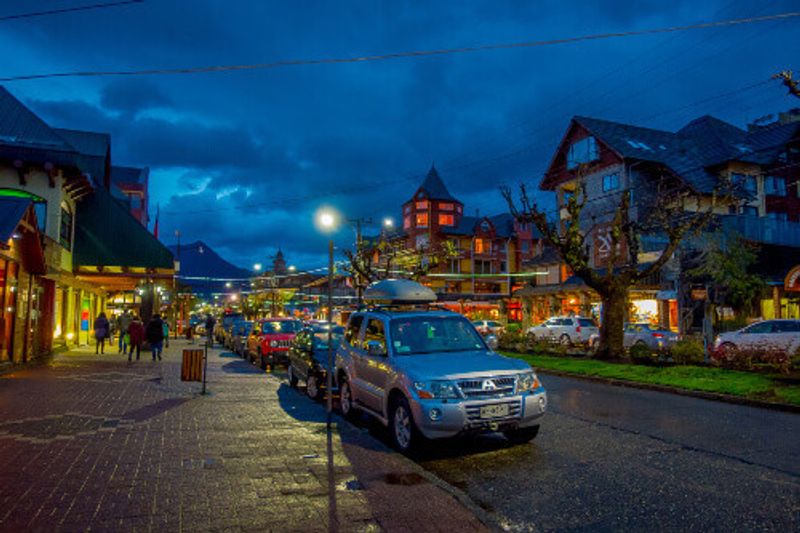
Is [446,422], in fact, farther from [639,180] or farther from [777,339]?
[639,180]

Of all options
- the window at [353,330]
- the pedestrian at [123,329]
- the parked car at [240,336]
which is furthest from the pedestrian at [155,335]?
the window at [353,330]

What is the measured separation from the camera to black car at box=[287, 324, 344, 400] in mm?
12789

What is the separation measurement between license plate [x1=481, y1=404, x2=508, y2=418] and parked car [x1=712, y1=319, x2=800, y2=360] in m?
11.8

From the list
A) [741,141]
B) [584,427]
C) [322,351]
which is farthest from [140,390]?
[741,141]

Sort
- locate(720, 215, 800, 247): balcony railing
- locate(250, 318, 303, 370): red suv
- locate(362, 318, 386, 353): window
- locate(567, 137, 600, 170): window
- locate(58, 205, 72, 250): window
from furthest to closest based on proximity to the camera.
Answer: locate(567, 137, 600, 170): window
locate(720, 215, 800, 247): balcony railing
locate(58, 205, 72, 250): window
locate(250, 318, 303, 370): red suv
locate(362, 318, 386, 353): window

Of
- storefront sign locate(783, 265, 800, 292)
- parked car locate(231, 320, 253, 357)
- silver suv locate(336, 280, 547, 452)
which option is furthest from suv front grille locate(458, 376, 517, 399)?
storefront sign locate(783, 265, 800, 292)

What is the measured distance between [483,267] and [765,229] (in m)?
37.3

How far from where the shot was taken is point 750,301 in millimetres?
28781

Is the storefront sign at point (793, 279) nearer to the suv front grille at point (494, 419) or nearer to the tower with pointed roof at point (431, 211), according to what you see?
the suv front grille at point (494, 419)

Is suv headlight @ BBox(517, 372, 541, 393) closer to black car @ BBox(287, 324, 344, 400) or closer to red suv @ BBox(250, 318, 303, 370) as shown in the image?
black car @ BBox(287, 324, 344, 400)

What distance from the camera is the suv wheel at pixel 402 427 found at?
24.5 feet

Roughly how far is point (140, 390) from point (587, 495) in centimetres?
1036

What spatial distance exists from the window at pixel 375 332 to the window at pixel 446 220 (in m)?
58.5

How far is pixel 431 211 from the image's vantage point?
67062mm
